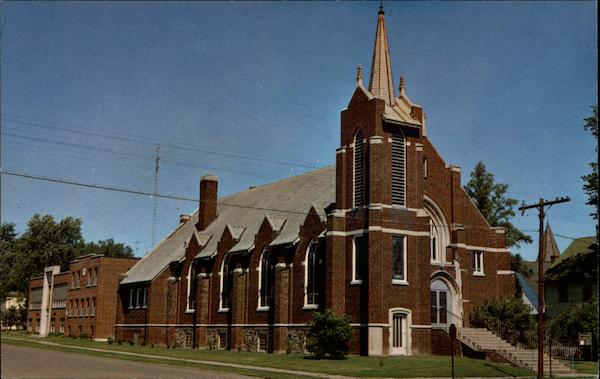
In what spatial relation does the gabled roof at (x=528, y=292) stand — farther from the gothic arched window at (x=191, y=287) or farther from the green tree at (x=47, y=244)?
the green tree at (x=47, y=244)

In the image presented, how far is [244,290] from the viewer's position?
47.6 m

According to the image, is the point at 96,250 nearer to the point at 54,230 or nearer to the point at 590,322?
the point at 54,230

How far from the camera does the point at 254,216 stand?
2072 inches

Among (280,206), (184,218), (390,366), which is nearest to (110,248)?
(184,218)

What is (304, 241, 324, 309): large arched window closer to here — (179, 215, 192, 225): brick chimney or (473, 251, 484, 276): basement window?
(473, 251, 484, 276): basement window

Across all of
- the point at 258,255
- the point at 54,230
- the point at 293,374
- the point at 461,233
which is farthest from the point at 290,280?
the point at 54,230

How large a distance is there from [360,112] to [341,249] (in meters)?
7.50

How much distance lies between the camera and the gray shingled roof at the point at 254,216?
4547 cm

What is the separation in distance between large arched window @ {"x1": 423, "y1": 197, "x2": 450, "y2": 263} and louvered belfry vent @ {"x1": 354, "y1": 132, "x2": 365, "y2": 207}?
5.91 meters

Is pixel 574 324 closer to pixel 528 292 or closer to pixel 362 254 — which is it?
pixel 362 254

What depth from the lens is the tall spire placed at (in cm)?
4203

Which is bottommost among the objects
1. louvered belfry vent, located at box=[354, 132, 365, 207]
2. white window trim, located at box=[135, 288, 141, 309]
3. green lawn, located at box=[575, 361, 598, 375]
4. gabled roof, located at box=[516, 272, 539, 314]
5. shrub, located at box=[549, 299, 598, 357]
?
green lawn, located at box=[575, 361, 598, 375]

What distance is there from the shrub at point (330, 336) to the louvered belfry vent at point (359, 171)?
→ 6403 millimetres

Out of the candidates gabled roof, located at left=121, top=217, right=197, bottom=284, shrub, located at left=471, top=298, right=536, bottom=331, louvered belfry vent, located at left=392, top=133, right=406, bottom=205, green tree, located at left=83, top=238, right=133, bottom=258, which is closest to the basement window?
shrub, located at left=471, top=298, right=536, bottom=331
